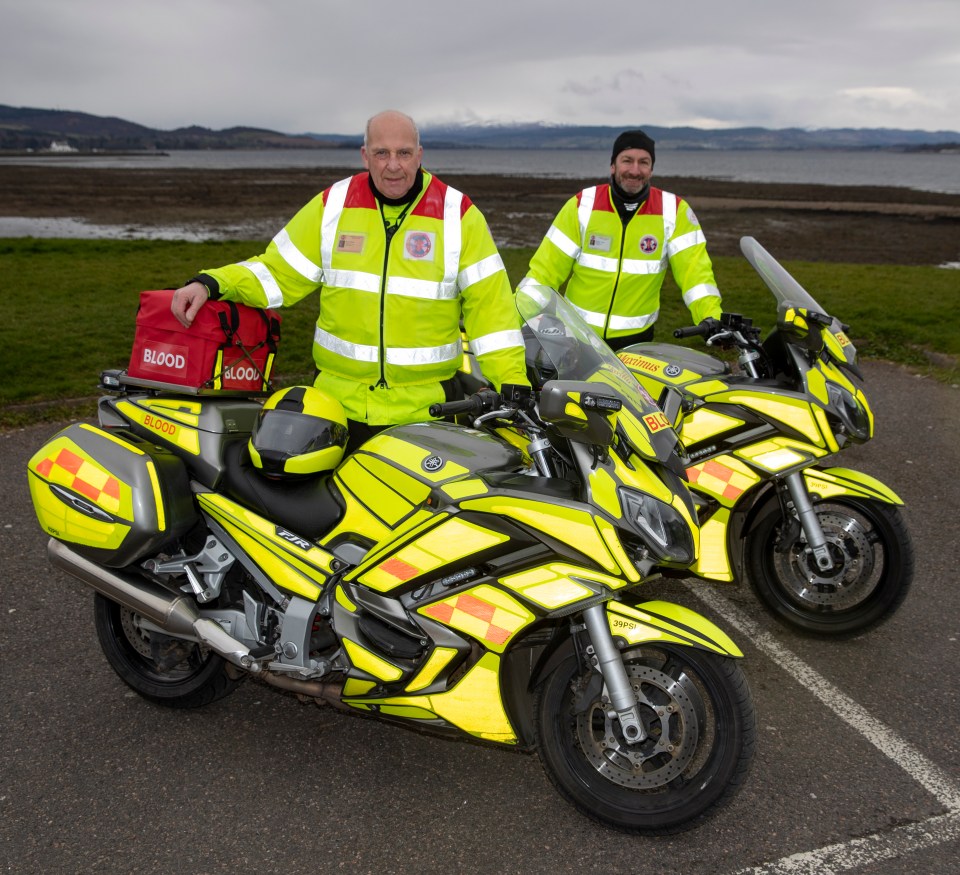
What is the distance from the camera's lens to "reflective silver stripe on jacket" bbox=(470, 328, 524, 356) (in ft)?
11.6

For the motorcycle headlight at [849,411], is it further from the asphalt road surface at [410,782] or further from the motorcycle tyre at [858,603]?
the asphalt road surface at [410,782]

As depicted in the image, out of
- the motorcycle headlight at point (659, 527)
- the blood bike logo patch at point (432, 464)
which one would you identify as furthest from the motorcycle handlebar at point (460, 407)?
the motorcycle headlight at point (659, 527)

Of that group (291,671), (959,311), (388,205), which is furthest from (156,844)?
(959,311)

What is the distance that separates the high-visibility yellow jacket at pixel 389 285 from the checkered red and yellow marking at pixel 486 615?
1114 mm

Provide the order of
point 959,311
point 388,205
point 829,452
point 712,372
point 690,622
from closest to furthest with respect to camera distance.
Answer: point 690,622 → point 388,205 → point 829,452 → point 712,372 → point 959,311

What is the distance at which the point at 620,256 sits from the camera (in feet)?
18.0

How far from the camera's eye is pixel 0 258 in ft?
51.8

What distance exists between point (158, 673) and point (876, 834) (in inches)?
114

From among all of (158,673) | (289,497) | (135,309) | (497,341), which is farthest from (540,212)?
(289,497)

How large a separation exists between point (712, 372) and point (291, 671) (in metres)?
2.59

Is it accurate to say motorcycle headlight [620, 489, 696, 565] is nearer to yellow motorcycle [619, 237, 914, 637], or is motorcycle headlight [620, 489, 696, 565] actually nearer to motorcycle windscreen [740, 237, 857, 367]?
yellow motorcycle [619, 237, 914, 637]

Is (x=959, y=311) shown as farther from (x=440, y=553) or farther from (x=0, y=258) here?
(x=0, y=258)

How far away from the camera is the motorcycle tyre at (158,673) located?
368cm

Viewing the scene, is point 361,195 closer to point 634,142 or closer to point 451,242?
point 451,242
